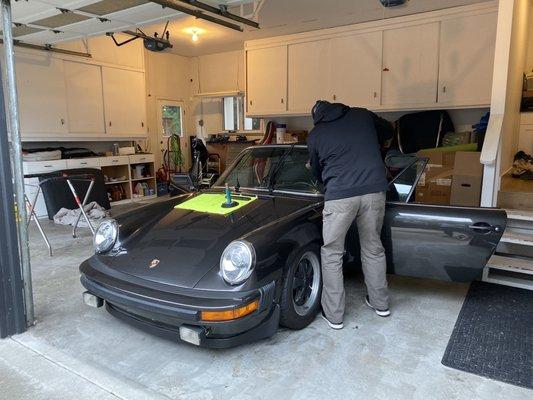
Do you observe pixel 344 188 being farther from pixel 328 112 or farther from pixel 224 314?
pixel 224 314

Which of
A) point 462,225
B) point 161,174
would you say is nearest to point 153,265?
point 462,225

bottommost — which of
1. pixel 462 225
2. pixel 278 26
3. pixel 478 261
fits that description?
pixel 478 261

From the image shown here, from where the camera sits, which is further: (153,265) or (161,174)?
(161,174)

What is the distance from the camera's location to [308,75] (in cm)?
686

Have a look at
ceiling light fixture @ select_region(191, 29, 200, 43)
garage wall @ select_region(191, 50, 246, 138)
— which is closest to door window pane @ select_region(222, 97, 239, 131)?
garage wall @ select_region(191, 50, 246, 138)

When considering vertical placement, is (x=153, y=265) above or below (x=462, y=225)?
below

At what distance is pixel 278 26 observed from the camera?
23.7 ft

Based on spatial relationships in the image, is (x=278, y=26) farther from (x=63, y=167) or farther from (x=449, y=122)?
(x=63, y=167)

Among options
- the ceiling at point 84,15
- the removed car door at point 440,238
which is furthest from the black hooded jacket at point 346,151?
the ceiling at point 84,15

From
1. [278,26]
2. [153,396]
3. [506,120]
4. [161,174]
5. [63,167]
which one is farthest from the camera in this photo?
[161,174]

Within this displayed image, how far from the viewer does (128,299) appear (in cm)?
214

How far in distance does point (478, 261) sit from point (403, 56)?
4.36 m

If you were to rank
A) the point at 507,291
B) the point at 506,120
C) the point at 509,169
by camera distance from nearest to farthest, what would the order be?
the point at 507,291
the point at 506,120
the point at 509,169

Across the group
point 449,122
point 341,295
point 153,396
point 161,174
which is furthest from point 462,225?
point 161,174
